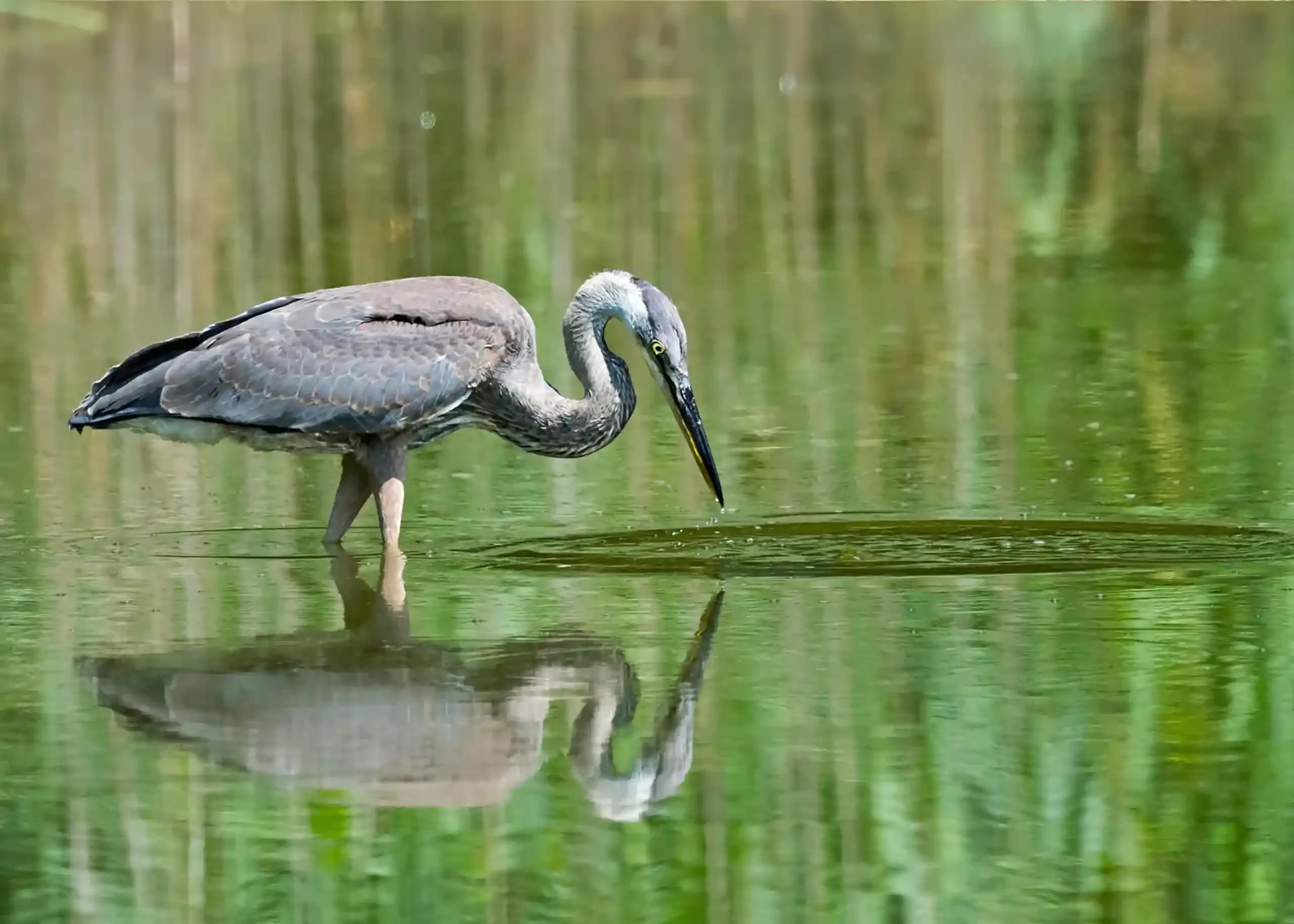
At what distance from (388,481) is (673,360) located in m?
1.07

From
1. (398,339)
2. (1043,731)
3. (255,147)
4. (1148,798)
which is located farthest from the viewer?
(255,147)

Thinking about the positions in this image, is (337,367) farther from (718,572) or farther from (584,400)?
(718,572)

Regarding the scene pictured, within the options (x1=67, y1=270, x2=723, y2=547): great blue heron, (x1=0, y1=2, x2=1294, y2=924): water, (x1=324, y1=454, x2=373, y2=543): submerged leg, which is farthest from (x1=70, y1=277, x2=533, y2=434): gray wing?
(x1=0, y1=2, x2=1294, y2=924): water

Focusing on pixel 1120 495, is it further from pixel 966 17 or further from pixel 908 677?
pixel 966 17

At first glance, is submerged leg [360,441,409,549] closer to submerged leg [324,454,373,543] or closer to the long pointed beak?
submerged leg [324,454,373,543]

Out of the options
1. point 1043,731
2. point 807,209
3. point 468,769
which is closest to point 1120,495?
point 1043,731

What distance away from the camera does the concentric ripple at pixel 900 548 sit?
863 centimetres

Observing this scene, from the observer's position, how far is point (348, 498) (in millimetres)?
9523

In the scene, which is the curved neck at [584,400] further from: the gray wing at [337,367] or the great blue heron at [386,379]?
the gray wing at [337,367]

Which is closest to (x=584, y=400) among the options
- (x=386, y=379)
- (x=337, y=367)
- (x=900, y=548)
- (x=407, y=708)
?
(x=386, y=379)

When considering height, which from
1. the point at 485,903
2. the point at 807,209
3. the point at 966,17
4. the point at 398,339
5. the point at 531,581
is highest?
the point at 966,17

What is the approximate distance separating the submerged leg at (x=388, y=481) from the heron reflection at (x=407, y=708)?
0.97 m

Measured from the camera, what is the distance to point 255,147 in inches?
866

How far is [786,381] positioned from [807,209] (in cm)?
576
